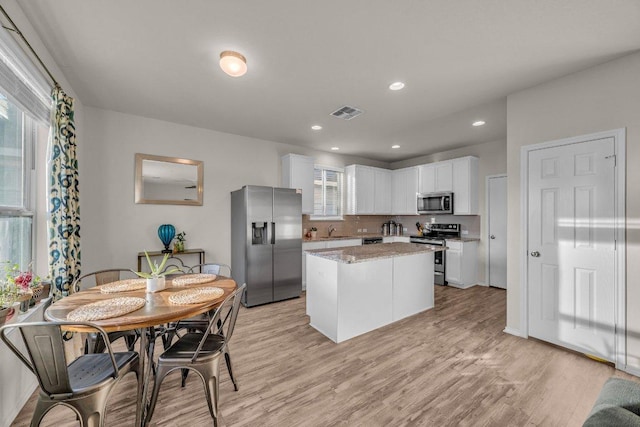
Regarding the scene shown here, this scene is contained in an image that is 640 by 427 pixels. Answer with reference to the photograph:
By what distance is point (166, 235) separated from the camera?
3.75 m

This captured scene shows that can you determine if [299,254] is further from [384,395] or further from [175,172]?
[384,395]

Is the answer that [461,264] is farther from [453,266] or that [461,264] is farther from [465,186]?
[465,186]

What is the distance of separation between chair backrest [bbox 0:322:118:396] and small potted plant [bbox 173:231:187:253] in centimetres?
262

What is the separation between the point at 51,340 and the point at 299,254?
3353mm

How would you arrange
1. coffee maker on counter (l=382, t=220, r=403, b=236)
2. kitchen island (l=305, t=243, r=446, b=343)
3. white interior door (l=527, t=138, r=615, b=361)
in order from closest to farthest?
white interior door (l=527, t=138, r=615, b=361)
kitchen island (l=305, t=243, r=446, b=343)
coffee maker on counter (l=382, t=220, r=403, b=236)

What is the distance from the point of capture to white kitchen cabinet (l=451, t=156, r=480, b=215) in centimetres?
504

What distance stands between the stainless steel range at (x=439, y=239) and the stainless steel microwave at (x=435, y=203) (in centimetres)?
42

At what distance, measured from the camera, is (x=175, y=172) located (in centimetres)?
404

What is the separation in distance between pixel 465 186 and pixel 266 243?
3890 millimetres

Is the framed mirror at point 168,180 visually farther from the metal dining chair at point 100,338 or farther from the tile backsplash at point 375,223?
the tile backsplash at point 375,223

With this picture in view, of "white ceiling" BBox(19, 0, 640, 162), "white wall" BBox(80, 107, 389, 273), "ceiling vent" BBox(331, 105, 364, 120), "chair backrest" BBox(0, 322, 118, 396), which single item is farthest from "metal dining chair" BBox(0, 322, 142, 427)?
"ceiling vent" BBox(331, 105, 364, 120)

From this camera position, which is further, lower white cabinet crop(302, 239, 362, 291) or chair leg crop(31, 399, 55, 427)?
lower white cabinet crop(302, 239, 362, 291)

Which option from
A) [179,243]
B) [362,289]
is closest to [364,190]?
[362,289]

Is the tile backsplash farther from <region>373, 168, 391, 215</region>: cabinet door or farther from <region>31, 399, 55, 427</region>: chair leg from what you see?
<region>31, 399, 55, 427</region>: chair leg
